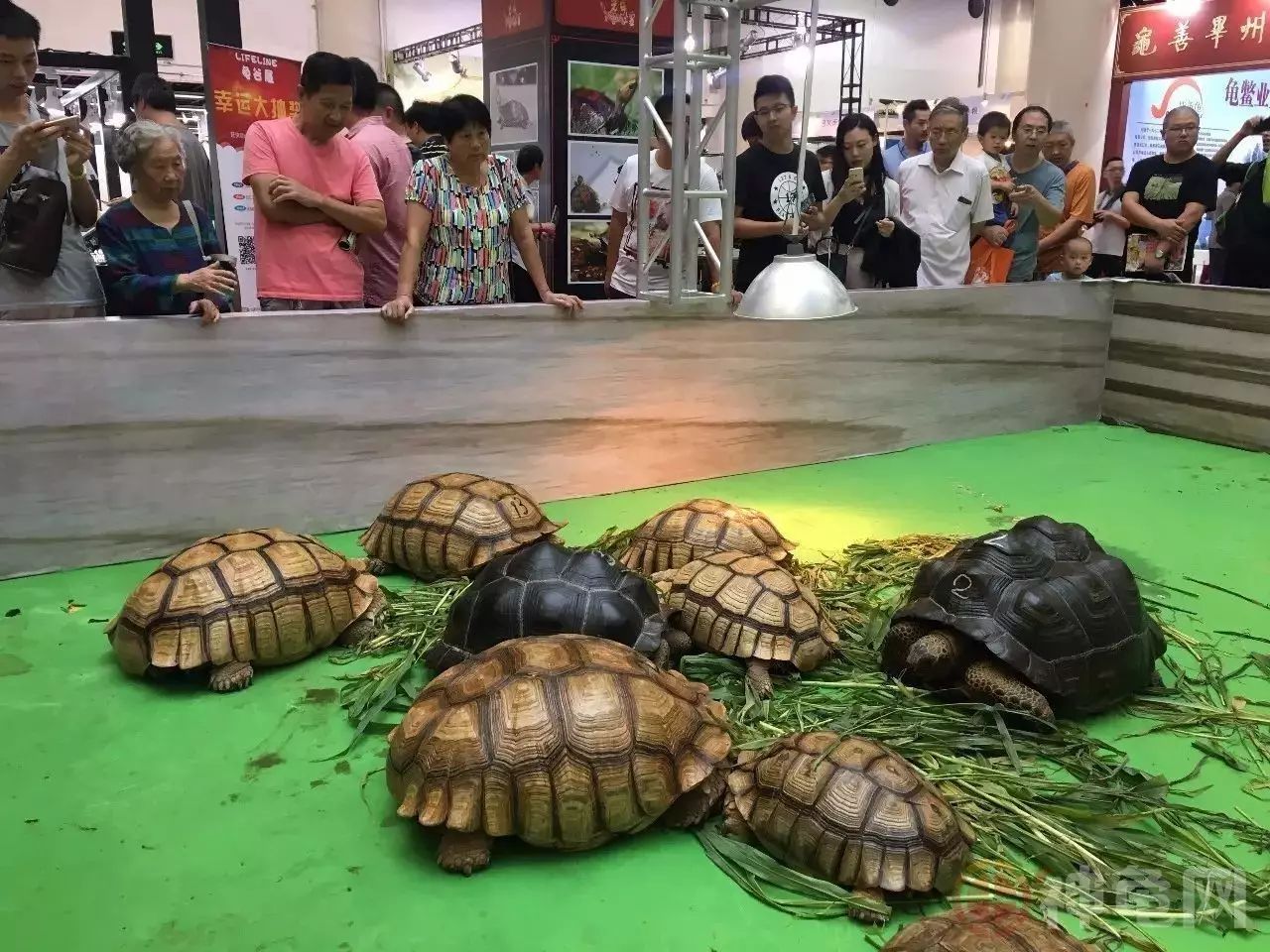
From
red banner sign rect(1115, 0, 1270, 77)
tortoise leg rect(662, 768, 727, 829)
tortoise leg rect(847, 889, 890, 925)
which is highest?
red banner sign rect(1115, 0, 1270, 77)

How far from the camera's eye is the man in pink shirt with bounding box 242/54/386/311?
14.4 feet

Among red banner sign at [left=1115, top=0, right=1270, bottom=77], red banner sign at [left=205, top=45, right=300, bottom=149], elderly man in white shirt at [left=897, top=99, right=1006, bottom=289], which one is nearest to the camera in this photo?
elderly man in white shirt at [left=897, top=99, right=1006, bottom=289]


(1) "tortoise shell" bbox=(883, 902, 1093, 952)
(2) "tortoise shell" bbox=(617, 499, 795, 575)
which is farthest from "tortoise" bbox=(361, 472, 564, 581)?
(1) "tortoise shell" bbox=(883, 902, 1093, 952)

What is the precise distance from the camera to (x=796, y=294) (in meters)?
3.45

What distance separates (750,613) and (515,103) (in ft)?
21.1

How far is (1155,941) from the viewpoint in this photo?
2.27 metres

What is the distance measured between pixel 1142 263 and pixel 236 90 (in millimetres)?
6615

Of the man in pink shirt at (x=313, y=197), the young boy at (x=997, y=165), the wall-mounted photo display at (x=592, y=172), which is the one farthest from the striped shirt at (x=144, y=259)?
the young boy at (x=997, y=165)

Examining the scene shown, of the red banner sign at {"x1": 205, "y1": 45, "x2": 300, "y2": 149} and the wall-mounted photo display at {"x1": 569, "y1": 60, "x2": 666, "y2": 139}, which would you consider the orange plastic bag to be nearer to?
the wall-mounted photo display at {"x1": 569, "y1": 60, "x2": 666, "y2": 139}

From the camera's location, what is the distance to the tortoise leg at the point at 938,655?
10.3 ft

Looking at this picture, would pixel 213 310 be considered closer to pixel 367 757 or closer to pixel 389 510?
pixel 389 510

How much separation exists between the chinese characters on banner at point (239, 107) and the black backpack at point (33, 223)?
236 cm

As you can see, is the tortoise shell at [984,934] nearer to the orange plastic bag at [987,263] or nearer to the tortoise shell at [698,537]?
the tortoise shell at [698,537]

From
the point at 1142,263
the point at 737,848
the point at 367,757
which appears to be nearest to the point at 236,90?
the point at 367,757
